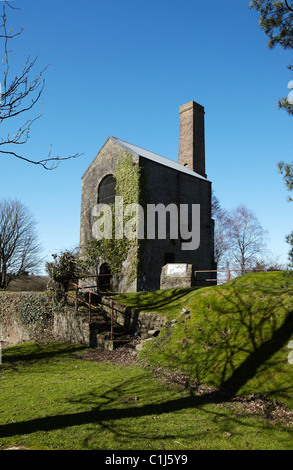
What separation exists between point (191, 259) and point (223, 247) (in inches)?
554

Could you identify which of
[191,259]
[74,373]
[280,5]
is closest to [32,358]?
[74,373]

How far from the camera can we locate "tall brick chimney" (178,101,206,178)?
92.2 feet

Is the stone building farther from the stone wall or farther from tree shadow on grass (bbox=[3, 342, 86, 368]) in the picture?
tree shadow on grass (bbox=[3, 342, 86, 368])

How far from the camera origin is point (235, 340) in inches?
309

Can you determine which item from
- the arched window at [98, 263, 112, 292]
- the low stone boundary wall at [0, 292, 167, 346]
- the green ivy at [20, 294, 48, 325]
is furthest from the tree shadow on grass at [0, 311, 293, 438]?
the arched window at [98, 263, 112, 292]

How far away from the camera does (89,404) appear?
6250 millimetres

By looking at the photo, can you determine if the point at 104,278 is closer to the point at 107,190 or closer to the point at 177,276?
the point at 107,190

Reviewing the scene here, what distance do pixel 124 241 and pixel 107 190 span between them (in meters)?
4.17

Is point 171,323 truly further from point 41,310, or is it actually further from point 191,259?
point 191,259

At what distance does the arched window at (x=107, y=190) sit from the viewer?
68.7 ft

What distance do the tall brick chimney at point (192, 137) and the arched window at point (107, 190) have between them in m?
9.47

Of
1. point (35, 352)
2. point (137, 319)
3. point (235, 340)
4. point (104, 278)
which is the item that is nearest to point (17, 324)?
point (35, 352)

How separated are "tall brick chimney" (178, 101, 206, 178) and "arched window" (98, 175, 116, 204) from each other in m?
9.47
